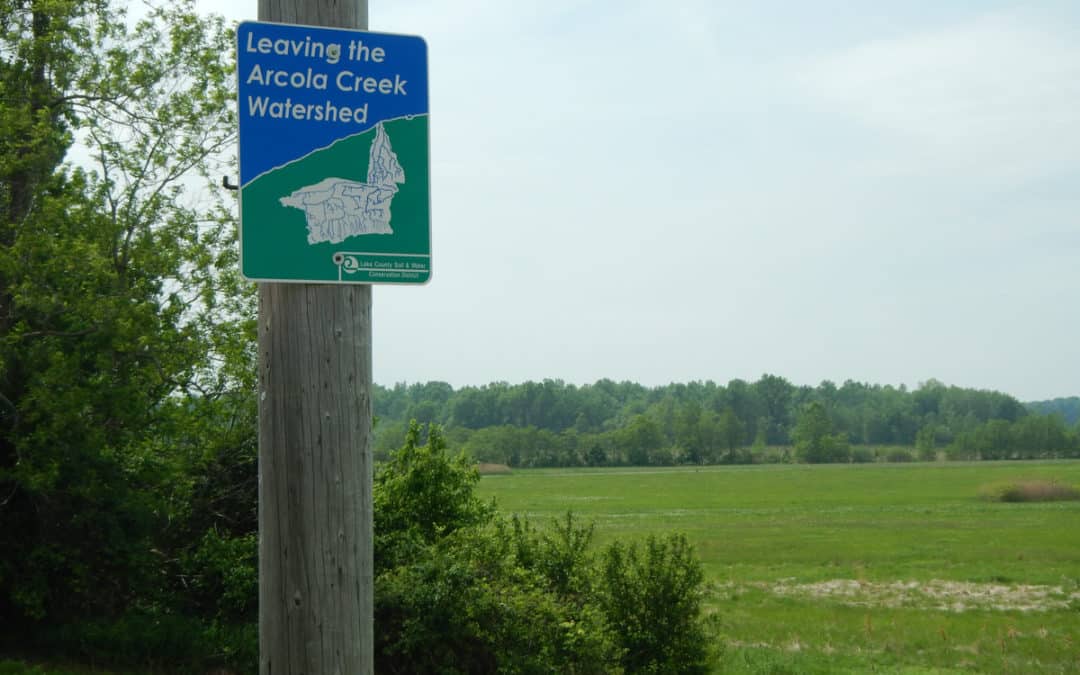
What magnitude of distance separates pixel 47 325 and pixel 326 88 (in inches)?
582

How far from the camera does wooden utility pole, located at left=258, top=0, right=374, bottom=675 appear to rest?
2.50m

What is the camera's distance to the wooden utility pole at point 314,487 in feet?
8.20

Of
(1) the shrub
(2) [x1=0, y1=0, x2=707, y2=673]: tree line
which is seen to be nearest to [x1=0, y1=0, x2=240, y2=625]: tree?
(2) [x1=0, y1=0, x2=707, y2=673]: tree line

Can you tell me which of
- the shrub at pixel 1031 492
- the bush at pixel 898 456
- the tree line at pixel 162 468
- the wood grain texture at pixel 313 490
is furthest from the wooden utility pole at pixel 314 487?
the bush at pixel 898 456

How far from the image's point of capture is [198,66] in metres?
18.7

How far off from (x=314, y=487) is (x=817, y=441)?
17521cm

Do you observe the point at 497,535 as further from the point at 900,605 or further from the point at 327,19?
the point at 900,605

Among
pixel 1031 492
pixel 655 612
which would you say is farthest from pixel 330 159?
pixel 1031 492

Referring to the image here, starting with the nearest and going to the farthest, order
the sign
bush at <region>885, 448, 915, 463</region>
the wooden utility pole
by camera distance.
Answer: the wooden utility pole, the sign, bush at <region>885, 448, 915, 463</region>

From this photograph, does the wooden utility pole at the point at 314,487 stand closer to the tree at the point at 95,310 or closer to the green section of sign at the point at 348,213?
the green section of sign at the point at 348,213

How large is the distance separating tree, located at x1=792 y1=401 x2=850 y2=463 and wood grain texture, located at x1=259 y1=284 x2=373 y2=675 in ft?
560

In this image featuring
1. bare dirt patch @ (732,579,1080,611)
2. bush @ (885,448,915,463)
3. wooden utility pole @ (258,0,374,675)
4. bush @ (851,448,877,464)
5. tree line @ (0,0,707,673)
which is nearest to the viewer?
wooden utility pole @ (258,0,374,675)

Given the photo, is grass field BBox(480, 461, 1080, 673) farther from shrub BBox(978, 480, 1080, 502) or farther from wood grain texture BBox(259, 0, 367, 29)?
wood grain texture BBox(259, 0, 367, 29)

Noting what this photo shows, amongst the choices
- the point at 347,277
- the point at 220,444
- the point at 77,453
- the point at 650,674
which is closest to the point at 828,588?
the point at 650,674
